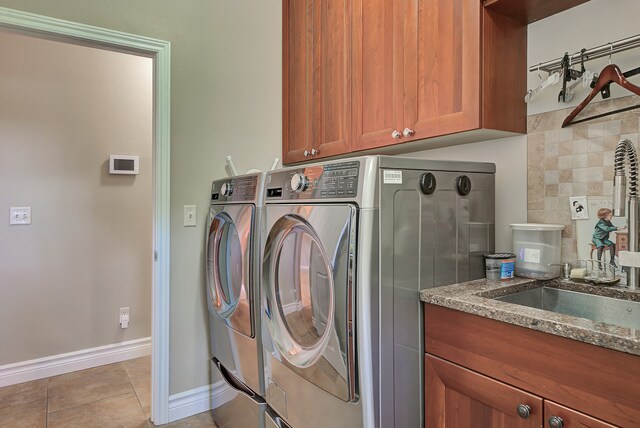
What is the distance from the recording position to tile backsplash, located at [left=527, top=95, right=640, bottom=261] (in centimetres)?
141

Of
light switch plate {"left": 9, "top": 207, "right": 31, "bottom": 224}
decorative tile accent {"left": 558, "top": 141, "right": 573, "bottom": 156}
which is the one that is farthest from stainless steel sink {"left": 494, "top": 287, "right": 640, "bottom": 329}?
light switch plate {"left": 9, "top": 207, "right": 31, "bottom": 224}

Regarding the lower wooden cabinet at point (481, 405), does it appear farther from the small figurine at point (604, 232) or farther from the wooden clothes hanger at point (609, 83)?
the wooden clothes hanger at point (609, 83)

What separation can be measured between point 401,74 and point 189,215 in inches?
56.0

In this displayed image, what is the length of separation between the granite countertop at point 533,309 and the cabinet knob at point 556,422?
0.21 metres

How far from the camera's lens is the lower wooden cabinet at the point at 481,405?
978mm

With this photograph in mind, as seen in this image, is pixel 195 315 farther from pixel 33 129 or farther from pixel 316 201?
pixel 33 129

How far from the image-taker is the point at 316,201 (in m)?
1.37

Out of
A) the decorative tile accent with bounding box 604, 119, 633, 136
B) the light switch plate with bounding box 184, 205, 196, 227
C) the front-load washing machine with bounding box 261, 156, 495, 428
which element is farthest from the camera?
the light switch plate with bounding box 184, 205, 196, 227

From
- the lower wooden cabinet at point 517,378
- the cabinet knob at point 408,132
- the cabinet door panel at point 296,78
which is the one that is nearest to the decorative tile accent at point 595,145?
the cabinet knob at point 408,132

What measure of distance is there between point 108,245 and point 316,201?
2.39m

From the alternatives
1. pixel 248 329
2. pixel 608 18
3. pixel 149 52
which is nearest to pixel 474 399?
pixel 248 329

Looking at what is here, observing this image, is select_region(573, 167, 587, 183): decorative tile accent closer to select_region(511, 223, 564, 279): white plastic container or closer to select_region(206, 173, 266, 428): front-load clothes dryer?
select_region(511, 223, 564, 279): white plastic container

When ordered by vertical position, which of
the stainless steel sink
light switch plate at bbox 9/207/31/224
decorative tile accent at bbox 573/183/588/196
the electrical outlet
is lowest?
the electrical outlet

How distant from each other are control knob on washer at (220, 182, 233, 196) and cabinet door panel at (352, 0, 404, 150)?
2.20 ft
